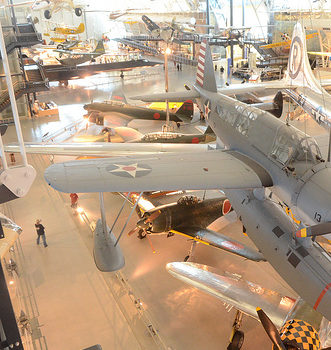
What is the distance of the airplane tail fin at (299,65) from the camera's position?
1390cm

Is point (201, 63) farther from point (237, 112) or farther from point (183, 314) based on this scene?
point (183, 314)

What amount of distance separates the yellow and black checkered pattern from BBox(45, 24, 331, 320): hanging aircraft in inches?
28.3

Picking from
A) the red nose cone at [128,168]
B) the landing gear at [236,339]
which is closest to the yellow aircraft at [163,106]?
the red nose cone at [128,168]

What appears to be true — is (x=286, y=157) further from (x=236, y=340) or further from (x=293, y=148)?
(x=236, y=340)

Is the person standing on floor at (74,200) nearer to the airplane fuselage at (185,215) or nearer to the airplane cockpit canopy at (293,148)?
the airplane fuselage at (185,215)

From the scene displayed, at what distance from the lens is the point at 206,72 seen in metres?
11.1

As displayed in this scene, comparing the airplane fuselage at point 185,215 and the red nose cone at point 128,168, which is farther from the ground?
the red nose cone at point 128,168

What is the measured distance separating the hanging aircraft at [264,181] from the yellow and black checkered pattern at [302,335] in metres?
0.72

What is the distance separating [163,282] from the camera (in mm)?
6859

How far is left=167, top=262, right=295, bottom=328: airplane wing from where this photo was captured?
493cm

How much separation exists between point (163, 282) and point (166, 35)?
25441mm

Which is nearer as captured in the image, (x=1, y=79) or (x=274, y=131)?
(x=274, y=131)


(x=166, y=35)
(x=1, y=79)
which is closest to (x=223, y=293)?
(x=1, y=79)

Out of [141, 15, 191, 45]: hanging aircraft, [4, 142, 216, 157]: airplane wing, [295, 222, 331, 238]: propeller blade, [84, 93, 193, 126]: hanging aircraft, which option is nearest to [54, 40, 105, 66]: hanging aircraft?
[141, 15, 191, 45]: hanging aircraft
